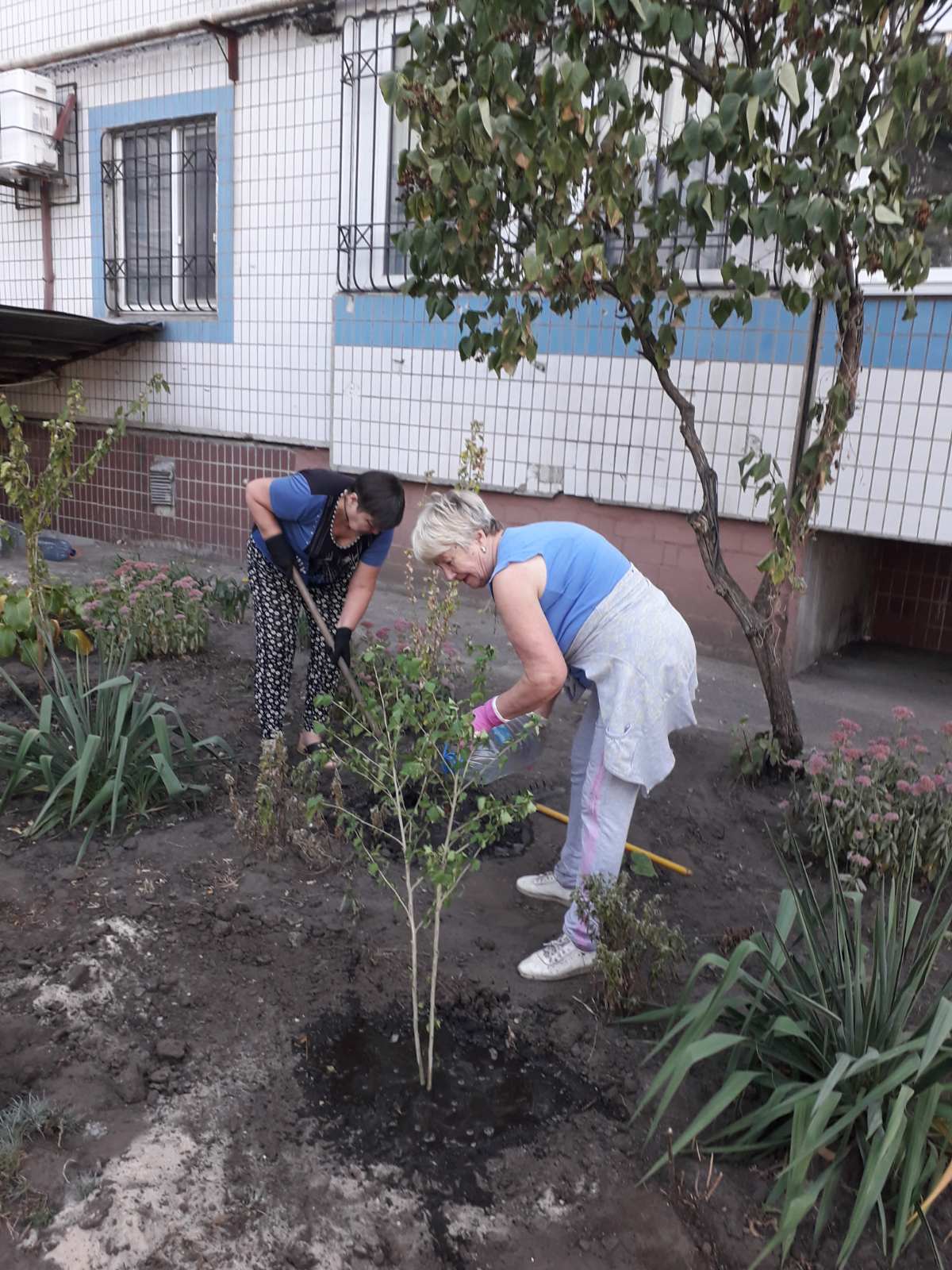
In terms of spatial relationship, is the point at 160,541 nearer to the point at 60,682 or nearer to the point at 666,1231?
the point at 60,682

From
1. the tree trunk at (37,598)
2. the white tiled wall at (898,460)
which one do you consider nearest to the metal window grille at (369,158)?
the white tiled wall at (898,460)

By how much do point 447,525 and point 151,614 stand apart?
276 centimetres

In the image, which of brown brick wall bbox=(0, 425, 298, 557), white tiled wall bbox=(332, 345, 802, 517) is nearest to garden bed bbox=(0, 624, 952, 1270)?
white tiled wall bbox=(332, 345, 802, 517)

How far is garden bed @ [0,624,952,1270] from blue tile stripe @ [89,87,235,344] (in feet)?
16.0

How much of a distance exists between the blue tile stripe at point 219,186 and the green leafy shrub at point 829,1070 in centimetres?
629

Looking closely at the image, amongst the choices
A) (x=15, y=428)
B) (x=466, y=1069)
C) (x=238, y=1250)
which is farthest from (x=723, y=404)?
(x=238, y=1250)

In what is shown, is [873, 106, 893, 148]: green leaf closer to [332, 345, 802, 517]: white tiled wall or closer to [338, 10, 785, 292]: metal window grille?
[332, 345, 802, 517]: white tiled wall

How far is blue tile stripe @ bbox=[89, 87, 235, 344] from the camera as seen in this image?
22.7 feet

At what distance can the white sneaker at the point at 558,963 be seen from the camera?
272 cm

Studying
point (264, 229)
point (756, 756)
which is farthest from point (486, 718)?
point (264, 229)

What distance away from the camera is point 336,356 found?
655cm

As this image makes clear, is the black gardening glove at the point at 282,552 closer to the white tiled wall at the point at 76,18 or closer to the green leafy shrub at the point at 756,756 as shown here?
the green leafy shrub at the point at 756,756

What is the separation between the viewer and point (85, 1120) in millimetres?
2115

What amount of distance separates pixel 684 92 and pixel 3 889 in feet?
10.8
